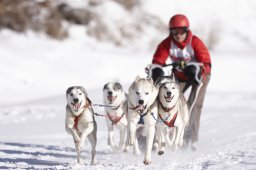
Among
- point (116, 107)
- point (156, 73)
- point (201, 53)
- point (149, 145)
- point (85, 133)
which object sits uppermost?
point (201, 53)

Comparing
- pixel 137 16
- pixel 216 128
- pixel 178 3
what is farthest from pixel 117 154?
pixel 178 3

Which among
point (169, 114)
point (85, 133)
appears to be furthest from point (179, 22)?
point (85, 133)

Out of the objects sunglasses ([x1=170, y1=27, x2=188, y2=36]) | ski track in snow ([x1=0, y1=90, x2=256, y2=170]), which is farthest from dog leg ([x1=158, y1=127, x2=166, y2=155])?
sunglasses ([x1=170, y1=27, x2=188, y2=36])

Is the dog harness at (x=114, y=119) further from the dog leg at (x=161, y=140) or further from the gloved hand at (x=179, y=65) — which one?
the gloved hand at (x=179, y=65)

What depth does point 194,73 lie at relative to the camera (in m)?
7.50

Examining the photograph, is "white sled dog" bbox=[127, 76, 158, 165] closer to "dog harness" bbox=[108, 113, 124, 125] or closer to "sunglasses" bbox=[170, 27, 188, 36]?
"dog harness" bbox=[108, 113, 124, 125]

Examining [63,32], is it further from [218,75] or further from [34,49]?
[218,75]

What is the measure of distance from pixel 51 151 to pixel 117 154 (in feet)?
3.47

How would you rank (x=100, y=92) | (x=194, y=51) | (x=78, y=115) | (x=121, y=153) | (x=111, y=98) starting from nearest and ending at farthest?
(x=78, y=115) < (x=111, y=98) < (x=121, y=153) < (x=194, y=51) < (x=100, y=92)

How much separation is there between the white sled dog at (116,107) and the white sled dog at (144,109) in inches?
31.8

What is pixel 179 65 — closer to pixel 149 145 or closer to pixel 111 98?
pixel 111 98

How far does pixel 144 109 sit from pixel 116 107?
1123 mm

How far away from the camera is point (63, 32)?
23.0 m

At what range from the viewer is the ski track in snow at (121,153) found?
6.56m
